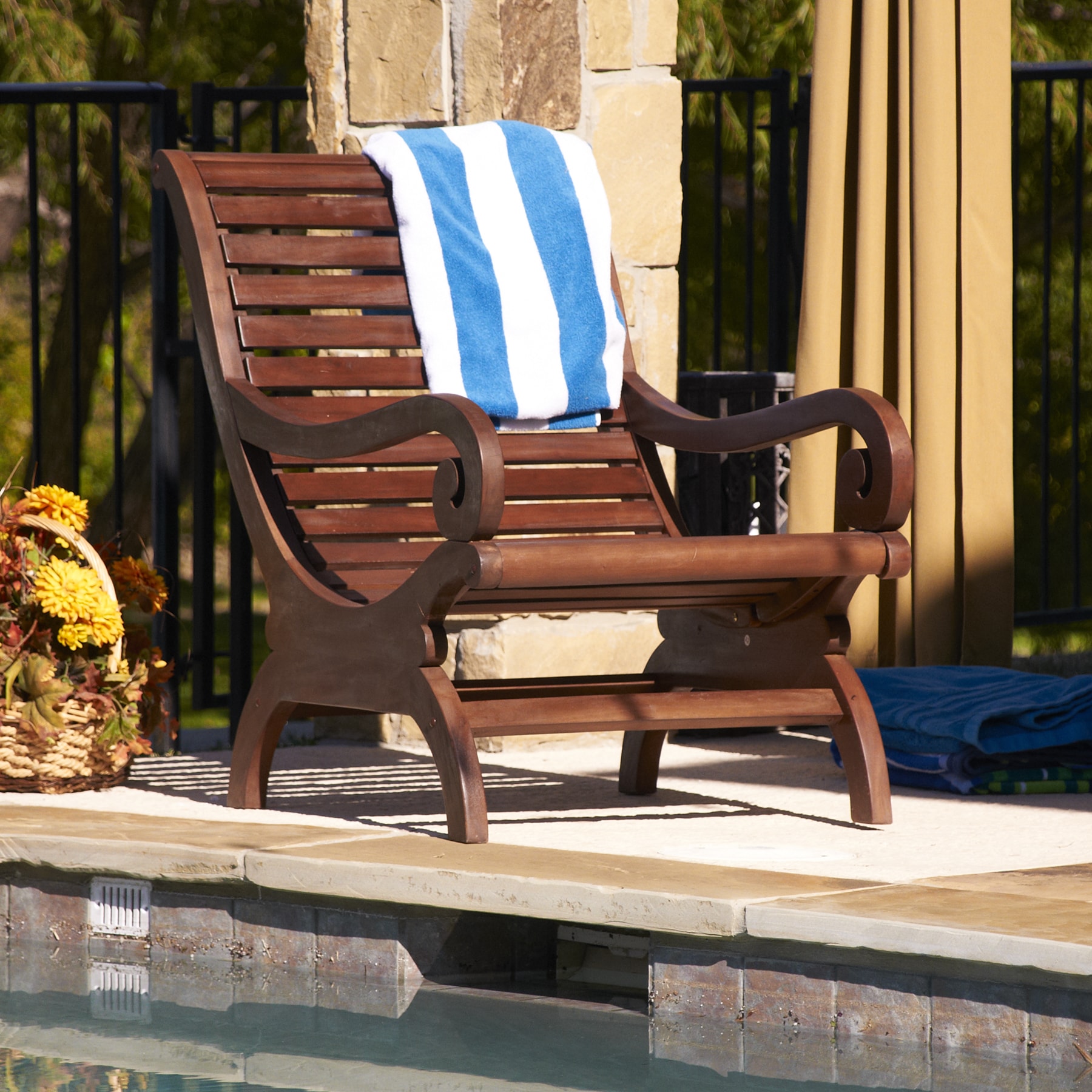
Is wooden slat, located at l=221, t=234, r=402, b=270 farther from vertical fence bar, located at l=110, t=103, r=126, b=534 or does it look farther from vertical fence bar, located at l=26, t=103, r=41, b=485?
vertical fence bar, located at l=26, t=103, r=41, b=485

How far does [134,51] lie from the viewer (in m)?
6.36

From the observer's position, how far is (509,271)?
3246 millimetres

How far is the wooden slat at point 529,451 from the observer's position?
3156mm

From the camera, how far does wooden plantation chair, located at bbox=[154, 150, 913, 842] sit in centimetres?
255

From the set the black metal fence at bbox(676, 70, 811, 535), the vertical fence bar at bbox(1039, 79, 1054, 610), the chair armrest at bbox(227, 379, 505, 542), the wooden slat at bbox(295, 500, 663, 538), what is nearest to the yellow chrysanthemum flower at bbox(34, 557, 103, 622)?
the wooden slat at bbox(295, 500, 663, 538)

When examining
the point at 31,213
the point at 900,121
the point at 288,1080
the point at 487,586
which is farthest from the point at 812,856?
the point at 31,213

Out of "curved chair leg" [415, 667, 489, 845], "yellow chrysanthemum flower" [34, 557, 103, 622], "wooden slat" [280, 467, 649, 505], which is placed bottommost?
"curved chair leg" [415, 667, 489, 845]

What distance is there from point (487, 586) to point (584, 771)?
3.81 feet

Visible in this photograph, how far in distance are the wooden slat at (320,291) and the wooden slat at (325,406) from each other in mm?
160

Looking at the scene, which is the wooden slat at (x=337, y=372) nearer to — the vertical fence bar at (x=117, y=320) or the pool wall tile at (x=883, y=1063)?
the vertical fence bar at (x=117, y=320)

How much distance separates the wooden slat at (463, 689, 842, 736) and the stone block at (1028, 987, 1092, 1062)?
2.68 feet

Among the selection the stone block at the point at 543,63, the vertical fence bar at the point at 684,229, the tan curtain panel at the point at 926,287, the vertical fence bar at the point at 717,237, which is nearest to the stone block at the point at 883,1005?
the tan curtain panel at the point at 926,287

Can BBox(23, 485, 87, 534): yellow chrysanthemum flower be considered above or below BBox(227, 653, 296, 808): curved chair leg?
above

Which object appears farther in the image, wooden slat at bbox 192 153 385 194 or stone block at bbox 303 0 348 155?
stone block at bbox 303 0 348 155
